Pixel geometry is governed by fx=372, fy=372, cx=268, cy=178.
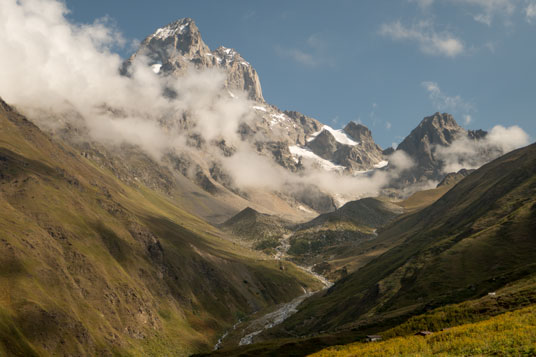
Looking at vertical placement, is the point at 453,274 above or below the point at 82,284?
below

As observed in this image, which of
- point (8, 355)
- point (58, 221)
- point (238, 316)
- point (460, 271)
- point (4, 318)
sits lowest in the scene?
point (238, 316)

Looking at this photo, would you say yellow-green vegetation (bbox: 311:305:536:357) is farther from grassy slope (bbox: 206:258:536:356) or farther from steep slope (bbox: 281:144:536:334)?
steep slope (bbox: 281:144:536:334)

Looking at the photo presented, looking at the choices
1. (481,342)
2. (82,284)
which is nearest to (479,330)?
(481,342)

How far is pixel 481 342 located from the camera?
35.6 metres

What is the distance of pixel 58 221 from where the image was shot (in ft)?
496

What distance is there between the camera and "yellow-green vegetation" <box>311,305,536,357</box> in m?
32.8

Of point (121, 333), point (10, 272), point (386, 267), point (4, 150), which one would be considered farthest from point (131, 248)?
point (386, 267)

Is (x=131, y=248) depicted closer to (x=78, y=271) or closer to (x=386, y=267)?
(x=78, y=271)

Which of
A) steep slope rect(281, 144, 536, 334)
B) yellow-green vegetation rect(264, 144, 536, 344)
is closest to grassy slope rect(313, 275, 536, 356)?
yellow-green vegetation rect(264, 144, 536, 344)

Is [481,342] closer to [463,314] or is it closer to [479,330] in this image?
[479,330]

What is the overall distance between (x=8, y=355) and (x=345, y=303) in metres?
118

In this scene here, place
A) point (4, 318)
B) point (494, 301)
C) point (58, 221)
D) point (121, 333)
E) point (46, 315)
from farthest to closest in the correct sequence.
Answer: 1. point (58, 221)
2. point (121, 333)
3. point (46, 315)
4. point (4, 318)
5. point (494, 301)

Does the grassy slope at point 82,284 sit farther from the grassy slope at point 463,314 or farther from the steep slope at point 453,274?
the grassy slope at point 463,314

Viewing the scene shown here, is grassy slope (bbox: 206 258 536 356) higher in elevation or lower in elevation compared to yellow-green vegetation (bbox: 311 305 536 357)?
lower
